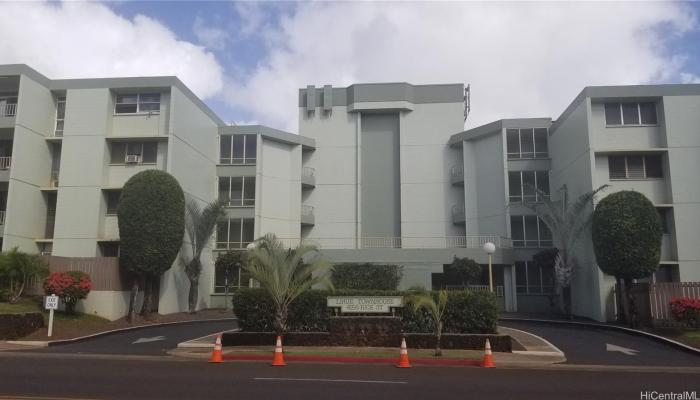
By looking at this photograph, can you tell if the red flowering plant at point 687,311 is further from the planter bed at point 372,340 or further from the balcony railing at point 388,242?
the balcony railing at point 388,242

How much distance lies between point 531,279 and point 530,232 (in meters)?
3.08

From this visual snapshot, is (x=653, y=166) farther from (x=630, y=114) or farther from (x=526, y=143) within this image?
(x=526, y=143)

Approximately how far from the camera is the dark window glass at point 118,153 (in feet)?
106

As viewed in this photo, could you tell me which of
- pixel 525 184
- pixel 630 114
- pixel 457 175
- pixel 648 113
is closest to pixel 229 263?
pixel 457 175

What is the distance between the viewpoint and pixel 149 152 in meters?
32.4

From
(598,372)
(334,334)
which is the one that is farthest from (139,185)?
(598,372)

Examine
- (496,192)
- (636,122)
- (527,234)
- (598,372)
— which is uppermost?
(636,122)

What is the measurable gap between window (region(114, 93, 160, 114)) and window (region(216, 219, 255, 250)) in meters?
9.23

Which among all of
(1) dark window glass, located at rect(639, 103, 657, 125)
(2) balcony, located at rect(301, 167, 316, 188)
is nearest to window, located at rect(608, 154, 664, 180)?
(1) dark window glass, located at rect(639, 103, 657, 125)

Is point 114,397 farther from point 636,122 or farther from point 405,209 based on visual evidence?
point 405,209

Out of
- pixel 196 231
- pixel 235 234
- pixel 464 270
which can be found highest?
pixel 235 234

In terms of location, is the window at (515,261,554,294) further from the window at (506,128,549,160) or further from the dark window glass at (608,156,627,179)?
the dark window glass at (608,156,627,179)

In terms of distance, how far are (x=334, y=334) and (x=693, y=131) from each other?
874 inches

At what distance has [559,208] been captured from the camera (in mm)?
29938
